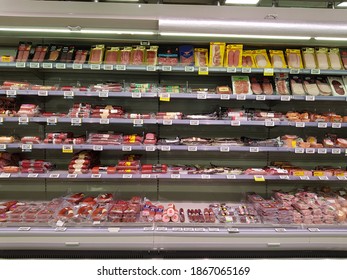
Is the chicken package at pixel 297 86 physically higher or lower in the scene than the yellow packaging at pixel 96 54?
lower

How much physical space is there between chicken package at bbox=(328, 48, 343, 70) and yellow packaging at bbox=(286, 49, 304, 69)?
1.30 ft

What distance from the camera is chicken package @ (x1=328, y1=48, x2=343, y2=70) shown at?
3.48 metres

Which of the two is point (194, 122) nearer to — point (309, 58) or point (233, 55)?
point (233, 55)

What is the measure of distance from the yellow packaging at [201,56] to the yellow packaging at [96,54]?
120 centimetres

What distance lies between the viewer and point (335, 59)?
11.6ft

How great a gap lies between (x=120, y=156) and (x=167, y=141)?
84 centimetres

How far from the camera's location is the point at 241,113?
3502 millimetres

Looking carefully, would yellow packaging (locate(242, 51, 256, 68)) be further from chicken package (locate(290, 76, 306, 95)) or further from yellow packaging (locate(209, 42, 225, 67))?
chicken package (locate(290, 76, 306, 95))

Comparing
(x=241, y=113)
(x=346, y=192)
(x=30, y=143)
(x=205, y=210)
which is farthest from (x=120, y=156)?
(x=346, y=192)

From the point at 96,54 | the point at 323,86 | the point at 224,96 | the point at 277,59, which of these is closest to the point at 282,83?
the point at 277,59

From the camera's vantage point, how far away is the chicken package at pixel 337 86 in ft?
11.5

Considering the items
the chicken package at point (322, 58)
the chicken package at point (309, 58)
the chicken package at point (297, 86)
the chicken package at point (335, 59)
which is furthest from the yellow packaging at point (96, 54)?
the chicken package at point (335, 59)

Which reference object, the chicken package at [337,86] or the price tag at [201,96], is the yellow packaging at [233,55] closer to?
the price tag at [201,96]

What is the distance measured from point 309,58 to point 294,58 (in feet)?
0.64
